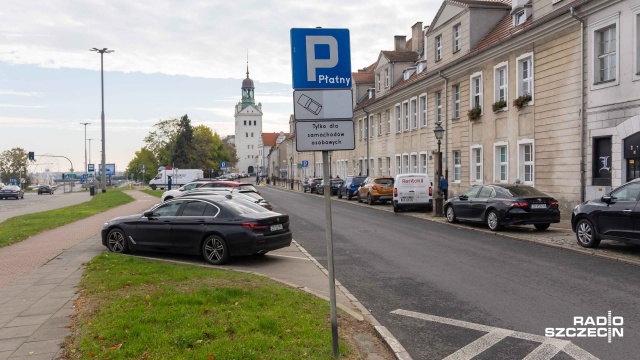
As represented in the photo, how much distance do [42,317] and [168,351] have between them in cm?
254

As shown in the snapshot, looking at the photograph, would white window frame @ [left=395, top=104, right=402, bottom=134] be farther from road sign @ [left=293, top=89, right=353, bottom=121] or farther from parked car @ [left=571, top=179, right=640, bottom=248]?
road sign @ [left=293, top=89, right=353, bottom=121]

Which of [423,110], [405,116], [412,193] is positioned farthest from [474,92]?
[405,116]

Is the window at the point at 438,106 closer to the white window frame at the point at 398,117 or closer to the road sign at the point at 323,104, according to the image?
the white window frame at the point at 398,117

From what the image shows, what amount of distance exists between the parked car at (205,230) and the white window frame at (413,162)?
82.5 feet

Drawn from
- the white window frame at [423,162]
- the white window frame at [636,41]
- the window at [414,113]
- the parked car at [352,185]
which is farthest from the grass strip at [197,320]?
the window at [414,113]

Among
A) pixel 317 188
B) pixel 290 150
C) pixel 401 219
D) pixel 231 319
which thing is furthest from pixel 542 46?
pixel 290 150

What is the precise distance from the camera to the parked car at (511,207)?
50.8ft

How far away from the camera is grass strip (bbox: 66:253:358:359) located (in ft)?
16.7

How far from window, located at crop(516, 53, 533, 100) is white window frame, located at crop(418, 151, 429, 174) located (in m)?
10.8

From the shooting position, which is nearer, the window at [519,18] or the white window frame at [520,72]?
the white window frame at [520,72]

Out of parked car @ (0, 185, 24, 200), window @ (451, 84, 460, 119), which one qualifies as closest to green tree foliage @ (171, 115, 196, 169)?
parked car @ (0, 185, 24, 200)

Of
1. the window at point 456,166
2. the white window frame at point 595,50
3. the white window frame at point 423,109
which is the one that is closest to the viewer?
the white window frame at point 595,50

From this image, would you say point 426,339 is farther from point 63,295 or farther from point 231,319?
point 63,295

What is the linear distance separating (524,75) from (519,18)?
353 centimetres
